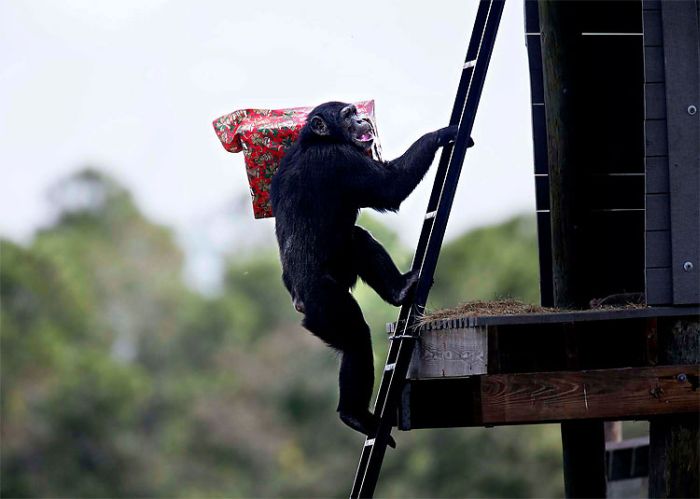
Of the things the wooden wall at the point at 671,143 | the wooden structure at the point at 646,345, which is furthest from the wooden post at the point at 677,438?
the wooden wall at the point at 671,143

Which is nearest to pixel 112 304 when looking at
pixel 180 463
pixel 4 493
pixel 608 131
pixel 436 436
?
pixel 180 463

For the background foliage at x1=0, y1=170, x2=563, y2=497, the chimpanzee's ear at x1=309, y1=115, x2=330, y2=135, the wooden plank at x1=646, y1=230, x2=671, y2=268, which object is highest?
the chimpanzee's ear at x1=309, y1=115, x2=330, y2=135

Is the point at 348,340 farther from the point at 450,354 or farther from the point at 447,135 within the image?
the point at 447,135

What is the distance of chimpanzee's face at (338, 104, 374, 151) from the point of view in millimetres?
6598

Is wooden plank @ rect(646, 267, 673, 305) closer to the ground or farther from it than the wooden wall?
closer to the ground

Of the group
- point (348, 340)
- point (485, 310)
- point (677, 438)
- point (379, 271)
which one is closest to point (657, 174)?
point (485, 310)

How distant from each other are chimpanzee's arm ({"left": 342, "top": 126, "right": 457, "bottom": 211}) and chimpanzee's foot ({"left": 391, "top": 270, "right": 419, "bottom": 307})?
37 centimetres

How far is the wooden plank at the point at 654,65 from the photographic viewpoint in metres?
5.57

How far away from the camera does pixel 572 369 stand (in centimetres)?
560

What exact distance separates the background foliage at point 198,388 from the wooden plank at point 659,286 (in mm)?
16078

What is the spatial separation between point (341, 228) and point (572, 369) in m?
1.46

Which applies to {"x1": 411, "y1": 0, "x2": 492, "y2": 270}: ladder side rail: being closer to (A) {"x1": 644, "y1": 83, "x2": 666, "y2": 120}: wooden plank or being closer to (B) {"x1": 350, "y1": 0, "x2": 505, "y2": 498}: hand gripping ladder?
(B) {"x1": 350, "y1": 0, "x2": 505, "y2": 498}: hand gripping ladder

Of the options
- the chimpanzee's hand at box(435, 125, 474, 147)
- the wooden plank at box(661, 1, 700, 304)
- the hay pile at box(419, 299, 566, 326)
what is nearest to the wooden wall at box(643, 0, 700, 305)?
the wooden plank at box(661, 1, 700, 304)

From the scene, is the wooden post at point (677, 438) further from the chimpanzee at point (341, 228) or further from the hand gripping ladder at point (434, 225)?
the chimpanzee at point (341, 228)
